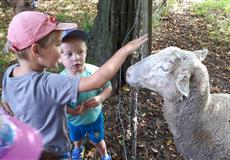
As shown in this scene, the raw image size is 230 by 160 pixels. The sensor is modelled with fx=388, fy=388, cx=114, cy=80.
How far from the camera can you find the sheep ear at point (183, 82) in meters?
2.85

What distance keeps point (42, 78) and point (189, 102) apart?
141 centimetres

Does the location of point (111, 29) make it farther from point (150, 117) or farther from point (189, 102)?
point (189, 102)

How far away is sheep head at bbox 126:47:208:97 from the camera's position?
2975 mm

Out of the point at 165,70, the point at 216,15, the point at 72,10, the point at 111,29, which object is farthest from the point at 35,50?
the point at 216,15

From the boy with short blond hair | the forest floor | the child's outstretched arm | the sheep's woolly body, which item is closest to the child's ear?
the child's outstretched arm

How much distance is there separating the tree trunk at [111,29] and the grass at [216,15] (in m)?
3.31

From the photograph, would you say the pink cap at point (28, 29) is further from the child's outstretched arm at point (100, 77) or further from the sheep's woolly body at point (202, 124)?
the sheep's woolly body at point (202, 124)

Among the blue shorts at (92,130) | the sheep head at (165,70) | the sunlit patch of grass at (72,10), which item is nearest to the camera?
the sheep head at (165,70)

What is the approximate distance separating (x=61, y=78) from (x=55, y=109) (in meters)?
0.27

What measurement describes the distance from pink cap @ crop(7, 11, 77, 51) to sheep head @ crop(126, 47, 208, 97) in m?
1.09

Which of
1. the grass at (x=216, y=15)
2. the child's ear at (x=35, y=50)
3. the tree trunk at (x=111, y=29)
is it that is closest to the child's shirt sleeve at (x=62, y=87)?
the child's ear at (x=35, y=50)

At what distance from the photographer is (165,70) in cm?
301

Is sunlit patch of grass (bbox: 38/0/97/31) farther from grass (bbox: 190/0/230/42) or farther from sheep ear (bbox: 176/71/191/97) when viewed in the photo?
sheep ear (bbox: 176/71/191/97)

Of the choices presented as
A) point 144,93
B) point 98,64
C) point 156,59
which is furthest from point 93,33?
point 156,59
